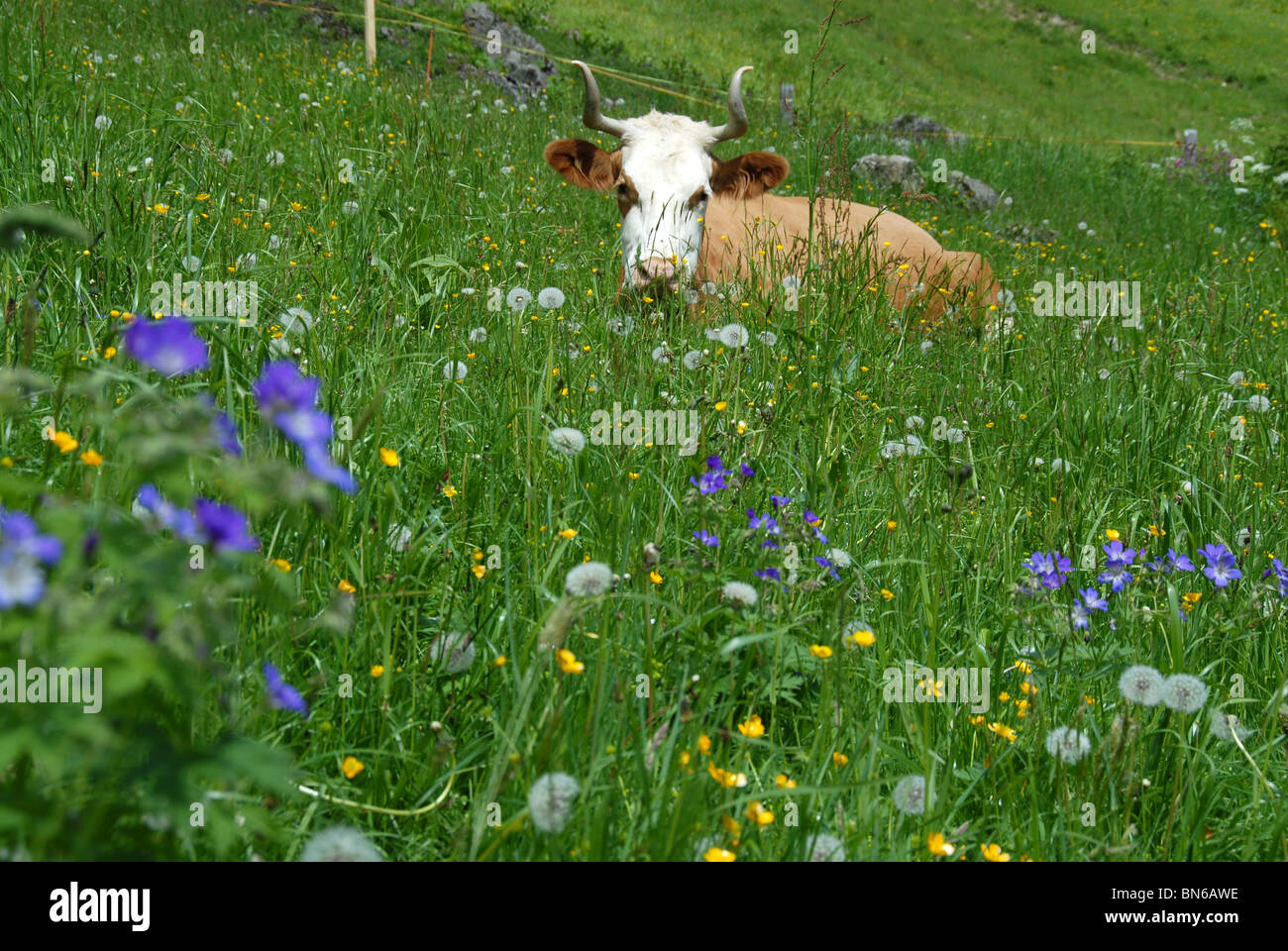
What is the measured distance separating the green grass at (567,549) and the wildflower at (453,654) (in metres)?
0.03

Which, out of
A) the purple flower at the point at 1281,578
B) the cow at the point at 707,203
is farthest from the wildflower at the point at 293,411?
the cow at the point at 707,203

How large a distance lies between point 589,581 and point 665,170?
471 centimetres

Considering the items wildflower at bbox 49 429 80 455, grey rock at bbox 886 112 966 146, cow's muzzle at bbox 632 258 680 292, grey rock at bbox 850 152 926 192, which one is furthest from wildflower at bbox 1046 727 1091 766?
grey rock at bbox 886 112 966 146

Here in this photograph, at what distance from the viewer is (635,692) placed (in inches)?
65.7

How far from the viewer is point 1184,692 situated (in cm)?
171

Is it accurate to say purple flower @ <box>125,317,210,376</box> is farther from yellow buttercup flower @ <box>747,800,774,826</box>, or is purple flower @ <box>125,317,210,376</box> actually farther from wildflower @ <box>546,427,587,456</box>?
wildflower @ <box>546,427,587,456</box>

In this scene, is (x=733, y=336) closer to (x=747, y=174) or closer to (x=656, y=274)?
(x=656, y=274)

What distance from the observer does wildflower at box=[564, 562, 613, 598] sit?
1.64 metres

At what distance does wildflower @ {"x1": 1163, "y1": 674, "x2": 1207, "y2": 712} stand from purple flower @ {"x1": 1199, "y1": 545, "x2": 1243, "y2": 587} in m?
0.56

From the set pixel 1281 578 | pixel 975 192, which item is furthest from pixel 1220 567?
pixel 975 192

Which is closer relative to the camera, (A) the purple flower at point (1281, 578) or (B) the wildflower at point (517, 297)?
(A) the purple flower at point (1281, 578)

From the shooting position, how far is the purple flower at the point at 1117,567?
2178mm

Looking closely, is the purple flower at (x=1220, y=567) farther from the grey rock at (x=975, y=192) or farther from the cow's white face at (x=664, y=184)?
the grey rock at (x=975, y=192)
